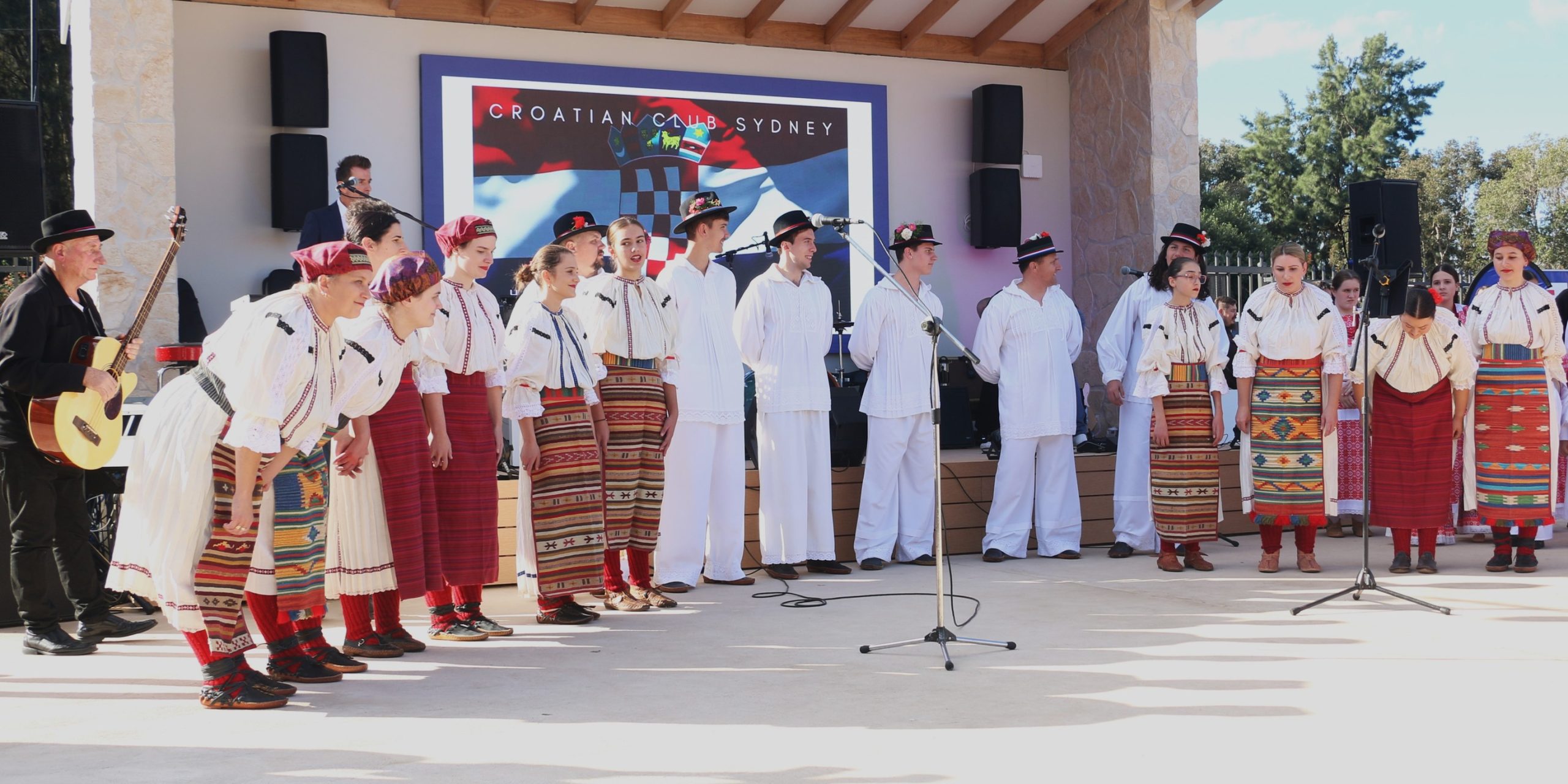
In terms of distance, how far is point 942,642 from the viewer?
13.2ft

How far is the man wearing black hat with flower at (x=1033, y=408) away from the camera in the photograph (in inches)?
265

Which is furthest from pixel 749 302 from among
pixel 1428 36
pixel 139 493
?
pixel 1428 36

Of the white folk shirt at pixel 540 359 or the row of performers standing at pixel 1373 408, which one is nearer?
the white folk shirt at pixel 540 359

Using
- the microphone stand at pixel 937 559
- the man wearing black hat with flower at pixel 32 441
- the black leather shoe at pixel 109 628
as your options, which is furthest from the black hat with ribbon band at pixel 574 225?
the black leather shoe at pixel 109 628

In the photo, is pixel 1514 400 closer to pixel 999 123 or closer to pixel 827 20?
pixel 999 123

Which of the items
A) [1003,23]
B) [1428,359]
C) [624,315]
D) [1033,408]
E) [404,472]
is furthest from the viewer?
[1003,23]

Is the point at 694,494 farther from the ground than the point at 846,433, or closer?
closer

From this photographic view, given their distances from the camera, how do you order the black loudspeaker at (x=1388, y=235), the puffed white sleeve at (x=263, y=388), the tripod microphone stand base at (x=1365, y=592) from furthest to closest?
the black loudspeaker at (x=1388, y=235) → the tripod microphone stand base at (x=1365, y=592) → the puffed white sleeve at (x=263, y=388)

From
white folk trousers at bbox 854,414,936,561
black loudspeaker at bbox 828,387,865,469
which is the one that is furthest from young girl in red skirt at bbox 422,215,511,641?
black loudspeaker at bbox 828,387,865,469

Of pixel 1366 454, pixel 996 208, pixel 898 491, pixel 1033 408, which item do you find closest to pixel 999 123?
pixel 996 208

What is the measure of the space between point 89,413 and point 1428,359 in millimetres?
5541

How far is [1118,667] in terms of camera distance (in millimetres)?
3869

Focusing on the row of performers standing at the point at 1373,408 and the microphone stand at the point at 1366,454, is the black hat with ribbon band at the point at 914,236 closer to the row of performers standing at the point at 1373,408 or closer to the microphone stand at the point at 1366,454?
the row of performers standing at the point at 1373,408

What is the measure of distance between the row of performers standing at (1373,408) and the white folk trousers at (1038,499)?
64cm
